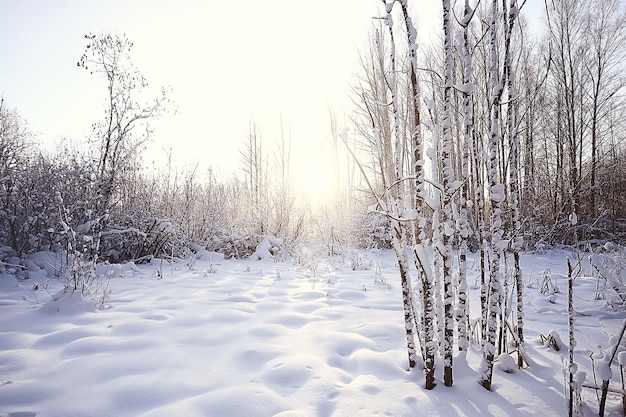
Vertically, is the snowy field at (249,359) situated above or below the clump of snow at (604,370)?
below

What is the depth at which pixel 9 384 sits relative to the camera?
150cm

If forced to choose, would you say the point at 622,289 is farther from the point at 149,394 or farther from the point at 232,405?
the point at 149,394

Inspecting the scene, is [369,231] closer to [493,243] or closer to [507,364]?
[507,364]

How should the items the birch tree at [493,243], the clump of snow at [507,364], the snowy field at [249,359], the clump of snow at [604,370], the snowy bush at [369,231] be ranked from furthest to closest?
the snowy bush at [369,231] → the clump of snow at [507,364] → the birch tree at [493,243] → the snowy field at [249,359] → the clump of snow at [604,370]

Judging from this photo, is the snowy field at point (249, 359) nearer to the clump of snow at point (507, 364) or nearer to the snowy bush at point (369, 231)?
the clump of snow at point (507, 364)

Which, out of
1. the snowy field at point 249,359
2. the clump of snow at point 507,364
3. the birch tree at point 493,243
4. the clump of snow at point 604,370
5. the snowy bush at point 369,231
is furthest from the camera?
the snowy bush at point 369,231

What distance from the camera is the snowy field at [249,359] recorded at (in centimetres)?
135

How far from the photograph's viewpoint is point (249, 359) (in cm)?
182

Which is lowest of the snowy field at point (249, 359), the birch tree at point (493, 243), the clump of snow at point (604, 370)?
the snowy field at point (249, 359)

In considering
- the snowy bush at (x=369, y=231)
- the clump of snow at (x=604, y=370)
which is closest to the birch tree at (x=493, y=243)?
the clump of snow at (x=604, y=370)

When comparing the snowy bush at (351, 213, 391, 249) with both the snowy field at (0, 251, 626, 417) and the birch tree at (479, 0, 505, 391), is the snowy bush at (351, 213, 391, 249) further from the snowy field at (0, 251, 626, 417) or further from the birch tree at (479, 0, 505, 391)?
the birch tree at (479, 0, 505, 391)

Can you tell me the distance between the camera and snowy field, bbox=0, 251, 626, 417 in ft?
4.42

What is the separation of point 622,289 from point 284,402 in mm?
2947

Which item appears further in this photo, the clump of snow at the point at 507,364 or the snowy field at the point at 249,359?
the clump of snow at the point at 507,364
